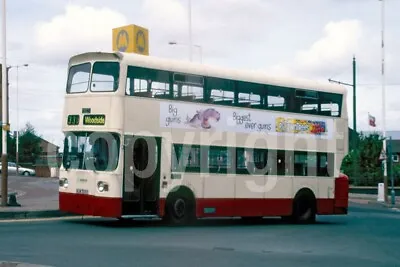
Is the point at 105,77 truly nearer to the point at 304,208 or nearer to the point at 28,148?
the point at 304,208

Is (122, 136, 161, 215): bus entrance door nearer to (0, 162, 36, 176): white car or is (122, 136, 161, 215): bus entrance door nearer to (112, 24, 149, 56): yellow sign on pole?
(112, 24, 149, 56): yellow sign on pole

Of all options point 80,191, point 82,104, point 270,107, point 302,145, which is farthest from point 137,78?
point 302,145

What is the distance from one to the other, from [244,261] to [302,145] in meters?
9.95

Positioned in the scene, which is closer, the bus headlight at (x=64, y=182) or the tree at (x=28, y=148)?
the bus headlight at (x=64, y=182)

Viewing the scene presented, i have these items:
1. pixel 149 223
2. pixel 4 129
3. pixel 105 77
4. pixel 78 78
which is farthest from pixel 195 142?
Answer: pixel 4 129

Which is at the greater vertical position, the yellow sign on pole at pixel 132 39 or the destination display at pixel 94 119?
the yellow sign on pole at pixel 132 39

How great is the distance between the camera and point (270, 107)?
20406mm

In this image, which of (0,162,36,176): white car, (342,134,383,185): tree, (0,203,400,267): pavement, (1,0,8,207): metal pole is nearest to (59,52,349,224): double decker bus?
(0,203,400,267): pavement

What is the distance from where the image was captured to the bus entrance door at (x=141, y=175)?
17.1 metres

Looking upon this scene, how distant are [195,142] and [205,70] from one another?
196 cm

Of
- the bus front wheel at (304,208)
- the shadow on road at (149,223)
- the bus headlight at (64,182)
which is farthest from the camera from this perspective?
the bus front wheel at (304,208)

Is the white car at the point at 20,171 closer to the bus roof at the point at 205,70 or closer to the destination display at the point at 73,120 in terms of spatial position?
the bus roof at the point at 205,70

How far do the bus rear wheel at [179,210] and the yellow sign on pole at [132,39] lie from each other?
20300 millimetres

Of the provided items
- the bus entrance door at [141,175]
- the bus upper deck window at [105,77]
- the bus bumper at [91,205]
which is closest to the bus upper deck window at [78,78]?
the bus upper deck window at [105,77]
